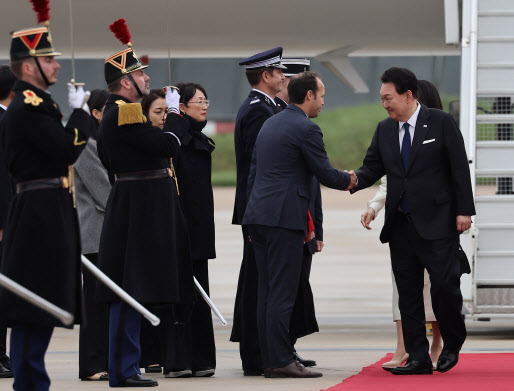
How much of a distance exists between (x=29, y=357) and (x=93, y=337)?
5.72ft

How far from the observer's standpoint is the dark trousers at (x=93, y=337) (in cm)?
653

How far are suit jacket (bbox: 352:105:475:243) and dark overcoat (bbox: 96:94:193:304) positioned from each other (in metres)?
1.27

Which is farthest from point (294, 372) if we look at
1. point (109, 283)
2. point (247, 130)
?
point (109, 283)

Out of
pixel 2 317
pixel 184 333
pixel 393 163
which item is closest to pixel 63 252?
pixel 2 317

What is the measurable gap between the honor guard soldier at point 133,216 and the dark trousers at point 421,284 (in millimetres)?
1255

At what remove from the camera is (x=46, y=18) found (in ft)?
16.1

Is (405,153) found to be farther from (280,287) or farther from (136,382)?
(136,382)

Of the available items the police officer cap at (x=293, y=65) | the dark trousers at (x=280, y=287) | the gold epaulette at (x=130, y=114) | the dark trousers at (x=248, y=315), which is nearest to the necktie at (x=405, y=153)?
the dark trousers at (x=280, y=287)

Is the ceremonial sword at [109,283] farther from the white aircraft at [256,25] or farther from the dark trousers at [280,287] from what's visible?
the white aircraft at [256,25]

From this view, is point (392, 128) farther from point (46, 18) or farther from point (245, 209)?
point (46, 18)

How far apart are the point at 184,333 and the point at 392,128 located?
1.62 metres

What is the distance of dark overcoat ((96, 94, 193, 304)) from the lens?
19.4 feet

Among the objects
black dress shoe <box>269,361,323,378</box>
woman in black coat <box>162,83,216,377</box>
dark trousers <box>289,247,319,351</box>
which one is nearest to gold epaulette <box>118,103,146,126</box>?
woman in black coat <box>162,83,216,377</box>

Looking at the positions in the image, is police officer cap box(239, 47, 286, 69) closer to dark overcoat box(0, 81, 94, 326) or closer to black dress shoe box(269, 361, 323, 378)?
black dress shoe box(269, 361, 323, 378)
